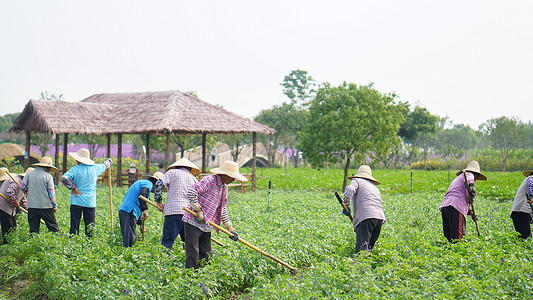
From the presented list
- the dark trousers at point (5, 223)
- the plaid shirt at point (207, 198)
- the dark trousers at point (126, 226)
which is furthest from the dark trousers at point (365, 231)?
the dark trousers at point (5, 223)

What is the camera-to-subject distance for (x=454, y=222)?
706cm

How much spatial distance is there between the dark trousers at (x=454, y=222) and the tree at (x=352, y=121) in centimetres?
991

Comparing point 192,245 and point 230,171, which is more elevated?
point 230,171

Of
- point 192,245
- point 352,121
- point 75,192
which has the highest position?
point 352,121

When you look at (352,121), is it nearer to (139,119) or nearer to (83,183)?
(139,119)

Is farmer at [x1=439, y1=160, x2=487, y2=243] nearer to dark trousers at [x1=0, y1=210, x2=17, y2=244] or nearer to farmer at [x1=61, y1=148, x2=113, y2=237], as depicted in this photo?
farmer at [x1=61, y1=148, x2=113, y2=237]

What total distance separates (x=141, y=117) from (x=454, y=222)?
1397 cm

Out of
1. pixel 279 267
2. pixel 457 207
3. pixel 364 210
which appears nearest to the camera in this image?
pixel 279 267

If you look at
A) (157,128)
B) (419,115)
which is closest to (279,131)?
(419,115)

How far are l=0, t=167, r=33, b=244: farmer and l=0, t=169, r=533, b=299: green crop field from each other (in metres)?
0.30

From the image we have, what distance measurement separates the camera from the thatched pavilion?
1702cm

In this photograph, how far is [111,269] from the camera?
17.3 feet

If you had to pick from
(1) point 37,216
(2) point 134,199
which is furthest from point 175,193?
(1) point 37,216

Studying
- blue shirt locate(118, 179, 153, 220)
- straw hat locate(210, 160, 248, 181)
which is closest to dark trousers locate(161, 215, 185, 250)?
blue shirt locate(118, 179, 153, 220)
